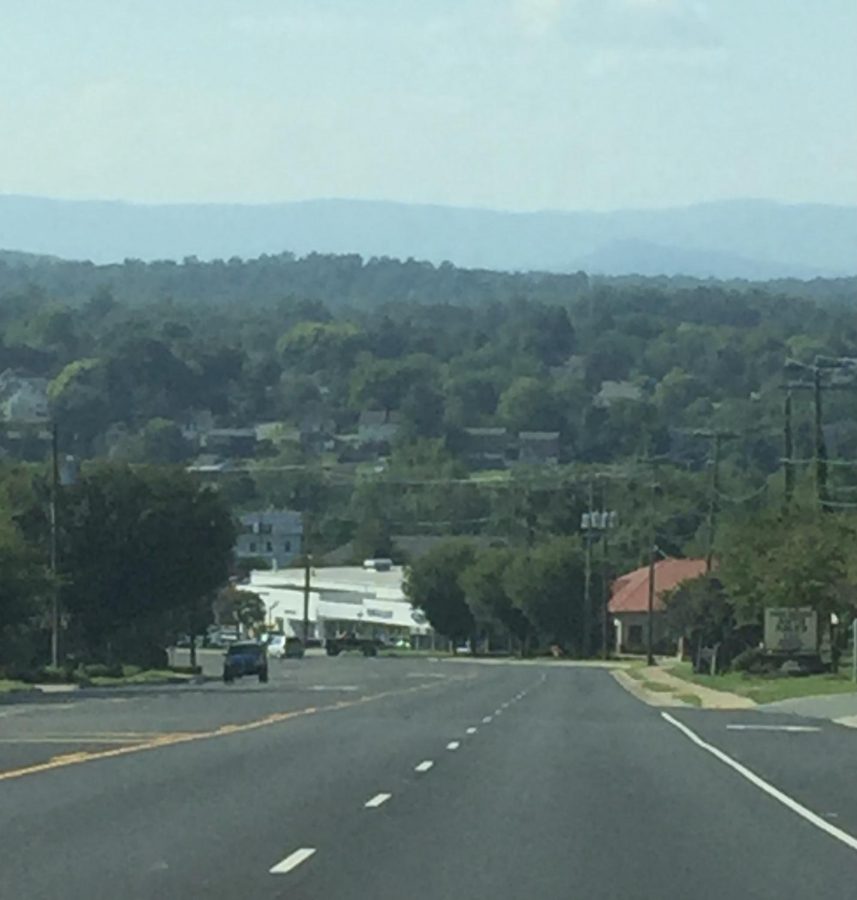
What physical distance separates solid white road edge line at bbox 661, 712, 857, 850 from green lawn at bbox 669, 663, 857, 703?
872 inches

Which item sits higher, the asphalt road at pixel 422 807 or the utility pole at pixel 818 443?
the utility pole at pixel 818 443

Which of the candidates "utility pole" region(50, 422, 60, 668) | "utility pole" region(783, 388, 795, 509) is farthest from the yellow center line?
"utility pole" region(783, 388, 795, 509)

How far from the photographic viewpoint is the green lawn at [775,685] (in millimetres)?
60844

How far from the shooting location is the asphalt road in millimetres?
17061

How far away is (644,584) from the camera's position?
135375 mm

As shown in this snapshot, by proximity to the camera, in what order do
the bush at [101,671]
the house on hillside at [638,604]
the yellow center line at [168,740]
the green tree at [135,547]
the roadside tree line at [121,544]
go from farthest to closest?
the house on hillside at [638,604] → the green tree at [135,547] → the roadside tree line at [121,544] → the bush at [101,671] → the yellow center line at [168,740]

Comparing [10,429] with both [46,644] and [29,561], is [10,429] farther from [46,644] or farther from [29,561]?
[29,561]

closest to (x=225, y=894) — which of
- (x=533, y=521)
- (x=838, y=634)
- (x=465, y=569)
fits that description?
(x=838, y=634)

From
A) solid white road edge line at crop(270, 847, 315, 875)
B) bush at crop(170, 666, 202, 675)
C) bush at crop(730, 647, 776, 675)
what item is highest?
bush at crop(730, 647, 776, 675)

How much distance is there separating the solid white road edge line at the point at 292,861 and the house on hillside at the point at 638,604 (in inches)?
4312

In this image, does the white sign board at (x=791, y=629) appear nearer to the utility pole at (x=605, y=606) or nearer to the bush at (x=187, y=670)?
the bush at (x=187, y=670)

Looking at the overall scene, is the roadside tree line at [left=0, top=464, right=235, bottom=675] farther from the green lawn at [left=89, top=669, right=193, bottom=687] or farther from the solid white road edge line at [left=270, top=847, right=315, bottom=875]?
the solid white road edge line at [left=270, top=847, right=315, bottom=875]

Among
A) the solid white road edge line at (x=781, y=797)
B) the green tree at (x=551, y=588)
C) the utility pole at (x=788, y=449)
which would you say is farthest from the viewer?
the green tree at (x=551, y=588)

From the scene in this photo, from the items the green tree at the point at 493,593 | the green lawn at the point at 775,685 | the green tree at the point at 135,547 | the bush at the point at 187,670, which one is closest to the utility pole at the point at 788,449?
the green lawn at the point at 775,685
